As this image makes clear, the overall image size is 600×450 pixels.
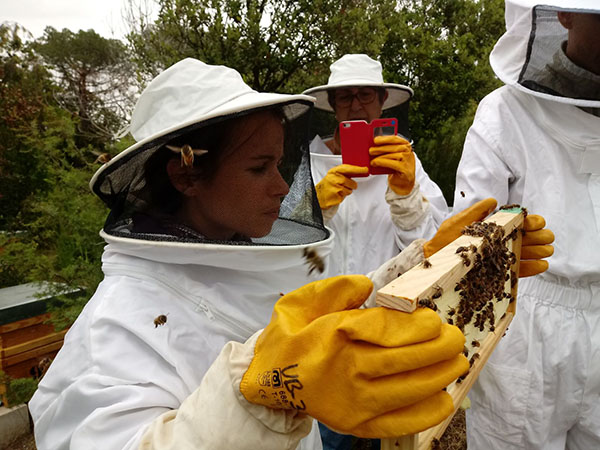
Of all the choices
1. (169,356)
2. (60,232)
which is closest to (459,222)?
(169,356)

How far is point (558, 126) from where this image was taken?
1.80 metres

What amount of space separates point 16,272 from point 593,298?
15.6ft

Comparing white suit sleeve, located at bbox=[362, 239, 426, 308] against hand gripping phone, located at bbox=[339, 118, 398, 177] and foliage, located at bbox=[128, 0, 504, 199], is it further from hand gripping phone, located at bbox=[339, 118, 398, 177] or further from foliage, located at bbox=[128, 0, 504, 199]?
foliage, located at bbox=[128, 0, 504, 199]

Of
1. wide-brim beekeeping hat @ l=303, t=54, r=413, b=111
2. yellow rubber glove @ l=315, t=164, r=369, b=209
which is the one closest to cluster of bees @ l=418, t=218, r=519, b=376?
yellow rubber glove @ l=315, t=164, r=369, b=209

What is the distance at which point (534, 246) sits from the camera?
1.76 m

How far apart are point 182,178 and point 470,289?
111cm

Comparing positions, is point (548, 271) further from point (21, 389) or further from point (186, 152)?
point (21, 389)

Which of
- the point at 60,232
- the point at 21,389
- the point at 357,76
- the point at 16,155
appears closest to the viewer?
the point at 357,76

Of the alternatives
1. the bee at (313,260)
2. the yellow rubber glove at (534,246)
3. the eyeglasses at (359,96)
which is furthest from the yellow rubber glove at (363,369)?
the eyeglasses at (359,96)

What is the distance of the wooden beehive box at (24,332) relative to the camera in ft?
10.5

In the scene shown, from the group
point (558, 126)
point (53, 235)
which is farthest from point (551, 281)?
point (53, 235)

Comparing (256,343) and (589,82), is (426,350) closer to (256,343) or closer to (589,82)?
(256,343)

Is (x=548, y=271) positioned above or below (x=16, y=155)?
below

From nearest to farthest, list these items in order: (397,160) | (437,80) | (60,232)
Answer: (397,160), (60,232), (437,80)
